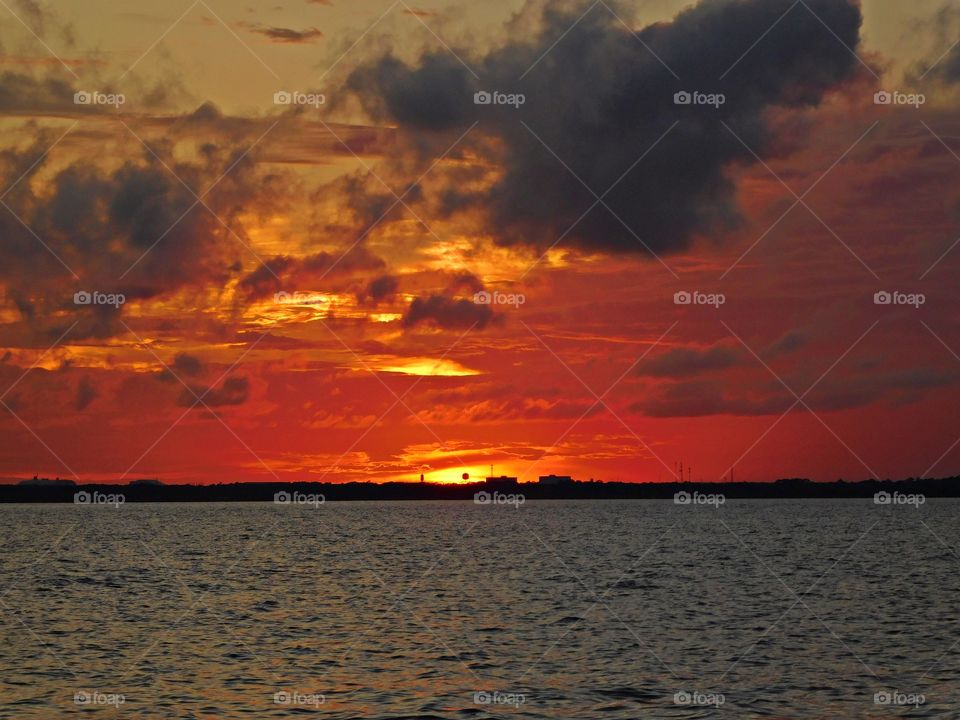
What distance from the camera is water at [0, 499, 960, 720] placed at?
3747 centimetres

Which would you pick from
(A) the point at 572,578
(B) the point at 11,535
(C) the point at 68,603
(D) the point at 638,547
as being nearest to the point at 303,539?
(D) the point at 638,547

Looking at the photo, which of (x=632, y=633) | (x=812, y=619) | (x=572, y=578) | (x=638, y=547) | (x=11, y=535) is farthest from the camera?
(x=11, y=535)

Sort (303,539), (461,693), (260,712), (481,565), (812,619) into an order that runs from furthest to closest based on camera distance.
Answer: (303,539), (481,565), (812,619), (461,693), (260,712)

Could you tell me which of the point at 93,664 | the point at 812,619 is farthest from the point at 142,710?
the point at 812,619

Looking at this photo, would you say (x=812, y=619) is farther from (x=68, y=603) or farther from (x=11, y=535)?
(x=11, y=535)

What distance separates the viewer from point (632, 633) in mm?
52375

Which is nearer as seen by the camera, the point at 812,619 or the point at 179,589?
the point at 812,619

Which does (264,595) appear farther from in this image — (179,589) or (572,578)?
(572,578)

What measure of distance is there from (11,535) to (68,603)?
372ft

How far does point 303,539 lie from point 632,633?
94545 millimetres

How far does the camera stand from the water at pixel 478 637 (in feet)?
123

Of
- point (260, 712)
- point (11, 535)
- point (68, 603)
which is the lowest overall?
point (260, 712)

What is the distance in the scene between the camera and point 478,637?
50.7 meters

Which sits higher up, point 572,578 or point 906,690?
point 572,578
